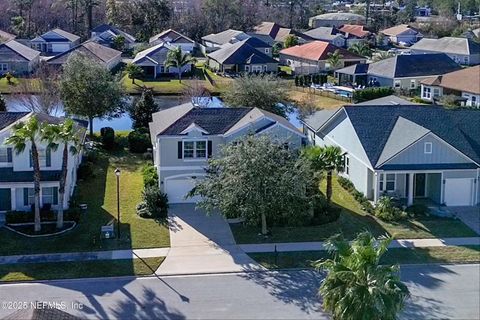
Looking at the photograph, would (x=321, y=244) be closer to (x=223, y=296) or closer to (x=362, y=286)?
(x=223, y=296)

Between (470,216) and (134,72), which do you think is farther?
(134,72)

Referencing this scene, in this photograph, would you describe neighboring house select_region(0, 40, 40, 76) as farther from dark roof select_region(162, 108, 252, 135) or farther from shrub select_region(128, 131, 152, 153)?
dark roof select_region(162, 108, 252, 135)

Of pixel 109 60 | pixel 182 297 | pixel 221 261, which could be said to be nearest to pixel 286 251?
pixel 221 261

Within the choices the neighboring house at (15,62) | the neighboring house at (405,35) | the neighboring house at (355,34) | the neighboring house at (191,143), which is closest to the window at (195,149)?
the neighboring house at (191,143)

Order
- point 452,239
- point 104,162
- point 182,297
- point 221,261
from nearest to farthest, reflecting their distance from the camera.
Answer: point 182,297, point 221,261, point 452,239, point 104,162

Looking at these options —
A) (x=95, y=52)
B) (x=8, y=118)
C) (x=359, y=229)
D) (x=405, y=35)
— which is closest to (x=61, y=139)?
(x=8, y=118)

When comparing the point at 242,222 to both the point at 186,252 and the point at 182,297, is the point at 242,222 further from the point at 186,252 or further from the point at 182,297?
the point at 182,297

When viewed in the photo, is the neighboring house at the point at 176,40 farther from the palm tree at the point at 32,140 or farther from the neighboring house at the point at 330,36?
the palm tree at the point at 32,140
